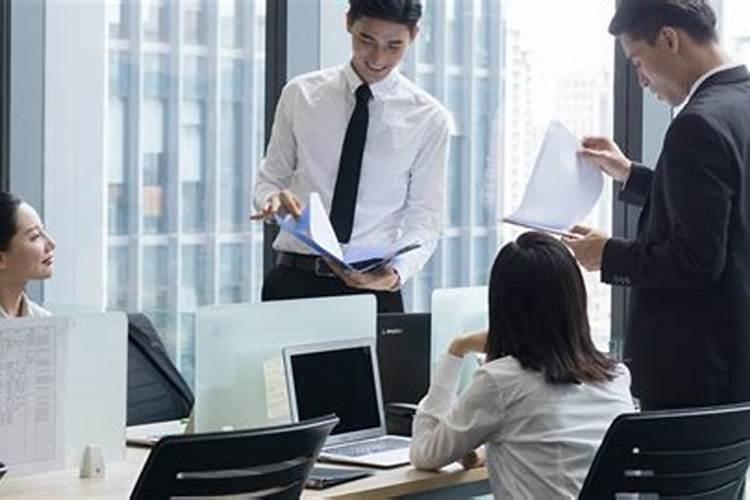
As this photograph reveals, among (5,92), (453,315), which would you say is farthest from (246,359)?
(5,92)

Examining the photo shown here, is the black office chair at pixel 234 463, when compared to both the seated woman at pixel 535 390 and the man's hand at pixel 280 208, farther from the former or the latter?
the man's hand at pixel 280 208

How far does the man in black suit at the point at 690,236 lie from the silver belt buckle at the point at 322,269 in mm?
865

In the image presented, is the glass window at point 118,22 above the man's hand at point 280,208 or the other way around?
above

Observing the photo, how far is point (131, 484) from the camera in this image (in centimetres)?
284

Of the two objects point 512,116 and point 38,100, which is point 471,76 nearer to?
point 512,116

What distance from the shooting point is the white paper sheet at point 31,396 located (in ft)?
9.10

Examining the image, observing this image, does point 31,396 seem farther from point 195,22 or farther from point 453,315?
point 195,22

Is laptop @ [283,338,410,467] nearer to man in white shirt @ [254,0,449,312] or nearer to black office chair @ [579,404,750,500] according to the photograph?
man in white shirt @ [254,0,449,312]

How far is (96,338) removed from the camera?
9.71 feet

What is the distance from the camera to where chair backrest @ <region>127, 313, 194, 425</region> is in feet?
13.6

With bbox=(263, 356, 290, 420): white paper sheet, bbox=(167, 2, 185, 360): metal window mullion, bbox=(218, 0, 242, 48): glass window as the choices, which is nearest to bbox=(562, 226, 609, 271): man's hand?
bbox=(263, 356, 290, 420): white paper sheet

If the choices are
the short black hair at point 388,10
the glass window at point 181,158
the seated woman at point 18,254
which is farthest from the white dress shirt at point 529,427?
the glass window at point 181,158

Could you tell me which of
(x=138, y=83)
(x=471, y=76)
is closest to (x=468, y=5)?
(x=471, y=76)

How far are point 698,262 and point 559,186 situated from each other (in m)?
0.56
